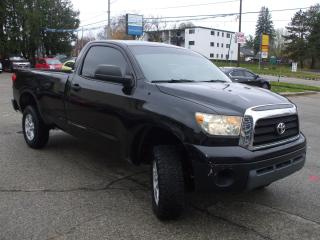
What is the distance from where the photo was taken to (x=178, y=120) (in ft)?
13.4

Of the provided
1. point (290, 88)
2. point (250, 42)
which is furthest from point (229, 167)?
point (250, 42)

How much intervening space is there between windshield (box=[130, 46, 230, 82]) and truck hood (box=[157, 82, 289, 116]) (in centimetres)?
35

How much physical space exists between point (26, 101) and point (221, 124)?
4.60 m

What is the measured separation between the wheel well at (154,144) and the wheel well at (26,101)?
10.3ft

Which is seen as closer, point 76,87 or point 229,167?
point 229,167

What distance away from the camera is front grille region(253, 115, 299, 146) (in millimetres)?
4055

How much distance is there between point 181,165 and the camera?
4.22 m

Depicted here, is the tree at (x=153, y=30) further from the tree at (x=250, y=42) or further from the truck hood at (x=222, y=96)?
the truck hood at (x=222, y=96)

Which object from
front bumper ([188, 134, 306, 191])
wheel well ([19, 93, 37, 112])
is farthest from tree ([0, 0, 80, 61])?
front bumper ([188, 134, 306, 191])

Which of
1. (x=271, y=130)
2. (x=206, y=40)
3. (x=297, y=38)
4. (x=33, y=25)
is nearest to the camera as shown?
(x=271, y=130)

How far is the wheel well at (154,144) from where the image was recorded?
14.2 ft

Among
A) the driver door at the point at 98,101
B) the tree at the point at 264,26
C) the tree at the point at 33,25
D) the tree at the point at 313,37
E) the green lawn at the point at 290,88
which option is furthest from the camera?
the tree at the point at 264,26

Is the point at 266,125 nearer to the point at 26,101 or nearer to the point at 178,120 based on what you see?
the point at 178,120

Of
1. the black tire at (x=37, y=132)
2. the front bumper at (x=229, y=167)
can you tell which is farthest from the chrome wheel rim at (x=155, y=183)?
the black tire at (x=37, y=132)
